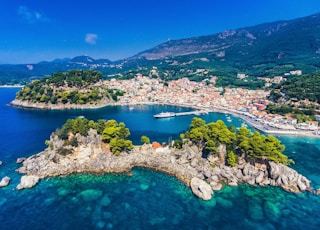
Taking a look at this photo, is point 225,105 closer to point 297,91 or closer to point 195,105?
point 195,105

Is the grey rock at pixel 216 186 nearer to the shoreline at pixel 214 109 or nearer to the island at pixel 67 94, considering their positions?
the shoreline at pixel 214 109

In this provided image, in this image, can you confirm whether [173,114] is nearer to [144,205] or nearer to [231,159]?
[231,159]

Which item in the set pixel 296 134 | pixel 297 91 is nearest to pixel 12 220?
pixel 296 134

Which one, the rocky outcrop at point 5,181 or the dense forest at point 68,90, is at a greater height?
the dense forest at point 68,90

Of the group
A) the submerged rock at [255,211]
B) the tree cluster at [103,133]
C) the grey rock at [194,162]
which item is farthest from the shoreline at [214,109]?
the tree cluster at [103,133]

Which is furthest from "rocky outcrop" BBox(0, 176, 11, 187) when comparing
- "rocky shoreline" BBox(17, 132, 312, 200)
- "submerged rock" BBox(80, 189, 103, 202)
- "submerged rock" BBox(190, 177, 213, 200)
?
"submerged rock" BBox(190, 177, 213, 200)

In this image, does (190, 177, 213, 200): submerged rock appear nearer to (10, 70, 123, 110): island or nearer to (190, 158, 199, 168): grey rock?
(190, 158, 199, 168): grey rock

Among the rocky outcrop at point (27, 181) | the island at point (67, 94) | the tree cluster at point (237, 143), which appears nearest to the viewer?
the rocky outcrop at point (27, 181)
